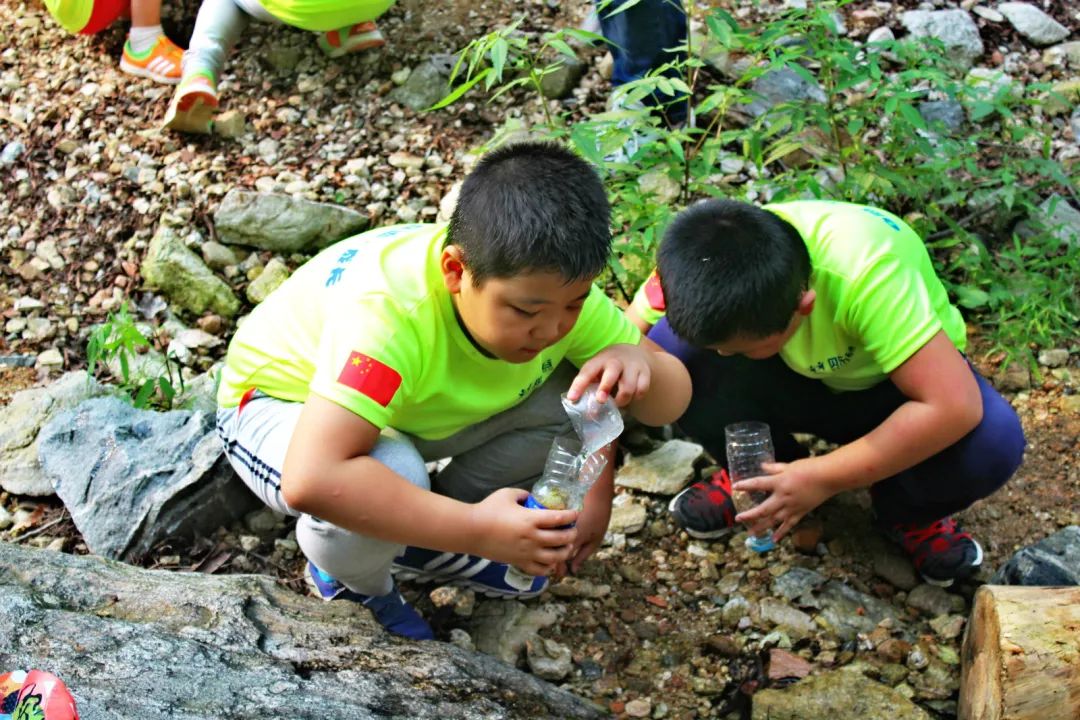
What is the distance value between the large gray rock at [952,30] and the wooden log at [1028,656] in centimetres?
A: 288

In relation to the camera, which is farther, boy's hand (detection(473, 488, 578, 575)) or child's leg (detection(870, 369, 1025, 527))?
child's leg (detection(870, 369, 1025, 527))

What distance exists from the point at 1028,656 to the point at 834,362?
793 millimetres

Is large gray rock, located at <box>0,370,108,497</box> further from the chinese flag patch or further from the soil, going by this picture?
the chinese flag patch

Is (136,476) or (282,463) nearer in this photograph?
(282,463)

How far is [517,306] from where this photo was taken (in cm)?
214

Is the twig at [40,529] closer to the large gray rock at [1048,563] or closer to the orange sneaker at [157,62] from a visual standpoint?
the orange sneaker at [157,62]

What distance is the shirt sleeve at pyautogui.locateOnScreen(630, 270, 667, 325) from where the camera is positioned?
2795 mm

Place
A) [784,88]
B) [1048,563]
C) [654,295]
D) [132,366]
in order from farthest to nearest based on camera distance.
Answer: [784,88] < [132,366] < [654,295] < [1048,563]

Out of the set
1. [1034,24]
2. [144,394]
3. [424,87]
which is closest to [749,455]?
[144,394]

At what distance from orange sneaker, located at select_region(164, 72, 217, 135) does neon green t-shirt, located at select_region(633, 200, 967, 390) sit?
2283 millimetres

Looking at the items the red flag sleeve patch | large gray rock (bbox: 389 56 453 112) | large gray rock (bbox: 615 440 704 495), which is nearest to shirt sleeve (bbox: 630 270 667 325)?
the red flag sleeve patch

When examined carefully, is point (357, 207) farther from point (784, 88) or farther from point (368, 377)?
point (368, 377)

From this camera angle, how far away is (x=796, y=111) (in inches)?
133

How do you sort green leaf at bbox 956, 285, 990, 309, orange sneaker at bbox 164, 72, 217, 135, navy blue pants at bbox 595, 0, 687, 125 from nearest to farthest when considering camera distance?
green leaf at bbox 956, 285, 990, 309
navy blue pants at bbox 595, 0, 687, 125
orange sneaker at bbox 164, 72, 217, 135
